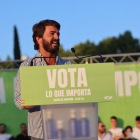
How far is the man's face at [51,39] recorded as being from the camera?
81.8 inches

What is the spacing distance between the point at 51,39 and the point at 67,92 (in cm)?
50

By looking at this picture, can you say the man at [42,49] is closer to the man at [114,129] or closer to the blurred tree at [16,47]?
the man at [114,129]

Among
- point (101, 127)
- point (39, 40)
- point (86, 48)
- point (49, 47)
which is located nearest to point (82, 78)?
point (49, 47)

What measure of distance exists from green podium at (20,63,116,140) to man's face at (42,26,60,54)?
38 centimetres

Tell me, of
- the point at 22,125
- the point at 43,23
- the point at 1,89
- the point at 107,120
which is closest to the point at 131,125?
the point at 107,120

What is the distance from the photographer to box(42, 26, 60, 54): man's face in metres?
2.08

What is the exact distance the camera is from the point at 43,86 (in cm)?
172

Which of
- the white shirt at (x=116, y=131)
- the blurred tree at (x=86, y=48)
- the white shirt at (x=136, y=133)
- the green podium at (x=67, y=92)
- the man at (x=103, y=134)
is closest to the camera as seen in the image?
the green podium at (x=67, y=92)

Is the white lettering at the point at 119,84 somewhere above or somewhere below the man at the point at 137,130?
above

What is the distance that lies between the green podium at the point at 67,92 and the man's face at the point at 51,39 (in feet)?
1.26

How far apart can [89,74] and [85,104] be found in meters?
0.20

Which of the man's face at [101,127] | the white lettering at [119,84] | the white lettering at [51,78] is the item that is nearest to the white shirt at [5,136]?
the man's face at [101,127]

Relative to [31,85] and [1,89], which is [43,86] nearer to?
[31,85]

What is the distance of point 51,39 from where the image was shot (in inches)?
81.6
